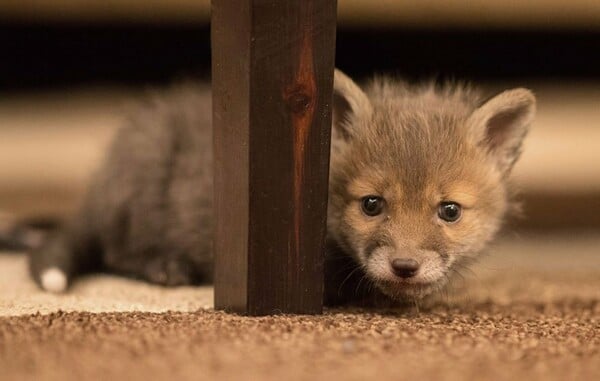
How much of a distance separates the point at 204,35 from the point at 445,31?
144 cm

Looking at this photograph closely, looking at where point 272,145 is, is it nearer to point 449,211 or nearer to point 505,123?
point 449,211

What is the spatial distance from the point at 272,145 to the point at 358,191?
1.65ft

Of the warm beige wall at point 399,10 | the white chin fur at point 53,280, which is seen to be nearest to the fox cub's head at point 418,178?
the white chin fur at point 53,280

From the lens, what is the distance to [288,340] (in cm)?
209

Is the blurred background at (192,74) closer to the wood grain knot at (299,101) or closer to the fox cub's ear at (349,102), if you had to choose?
the fox cub's ear at (349,102)

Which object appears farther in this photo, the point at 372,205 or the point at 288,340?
the point at 372,205

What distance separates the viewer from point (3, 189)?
5055 millimetres

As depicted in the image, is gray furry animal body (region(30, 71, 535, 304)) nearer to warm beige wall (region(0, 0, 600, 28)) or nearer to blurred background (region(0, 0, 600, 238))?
warm beige wall (region(0, 0, 600, 28))

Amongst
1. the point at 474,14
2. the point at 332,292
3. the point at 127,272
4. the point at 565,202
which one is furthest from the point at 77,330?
the point at 565,202

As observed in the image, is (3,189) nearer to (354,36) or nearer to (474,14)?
(354,36)

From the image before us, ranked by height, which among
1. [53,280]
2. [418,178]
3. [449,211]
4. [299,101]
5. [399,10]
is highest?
[399,10]

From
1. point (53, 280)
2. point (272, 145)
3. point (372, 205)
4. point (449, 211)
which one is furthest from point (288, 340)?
point (53, 280)

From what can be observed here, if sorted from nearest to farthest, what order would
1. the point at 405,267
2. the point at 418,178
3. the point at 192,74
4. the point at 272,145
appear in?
the point at 272,145, the point at 405,267, the point at 418,178, the point at 192,74

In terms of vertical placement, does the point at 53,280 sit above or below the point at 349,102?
below
